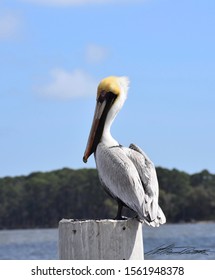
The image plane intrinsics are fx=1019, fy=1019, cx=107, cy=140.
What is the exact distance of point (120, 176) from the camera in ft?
24.2

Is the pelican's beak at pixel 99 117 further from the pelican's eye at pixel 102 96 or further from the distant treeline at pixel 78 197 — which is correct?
the distant treeline at pixel 78 197

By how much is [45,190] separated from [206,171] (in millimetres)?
12146

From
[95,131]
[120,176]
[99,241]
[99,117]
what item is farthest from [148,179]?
[99,241]

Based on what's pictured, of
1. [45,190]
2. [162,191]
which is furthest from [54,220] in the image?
[162,191]

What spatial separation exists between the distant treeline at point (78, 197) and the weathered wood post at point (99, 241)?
59420mm

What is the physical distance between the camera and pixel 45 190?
7575 cm

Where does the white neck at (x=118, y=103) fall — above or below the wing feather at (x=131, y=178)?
above

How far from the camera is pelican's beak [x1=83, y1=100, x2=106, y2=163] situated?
7.75 m

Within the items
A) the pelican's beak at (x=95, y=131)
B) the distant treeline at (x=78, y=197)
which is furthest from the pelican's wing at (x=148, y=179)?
the distant treeline at (x=78, y=197)

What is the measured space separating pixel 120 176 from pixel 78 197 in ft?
231

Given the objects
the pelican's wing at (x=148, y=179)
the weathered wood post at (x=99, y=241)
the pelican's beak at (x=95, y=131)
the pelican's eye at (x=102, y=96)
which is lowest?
the weathered wood post at (x=99, y=241)

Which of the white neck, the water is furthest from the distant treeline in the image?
the white neck

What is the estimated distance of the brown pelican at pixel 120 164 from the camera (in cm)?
709
